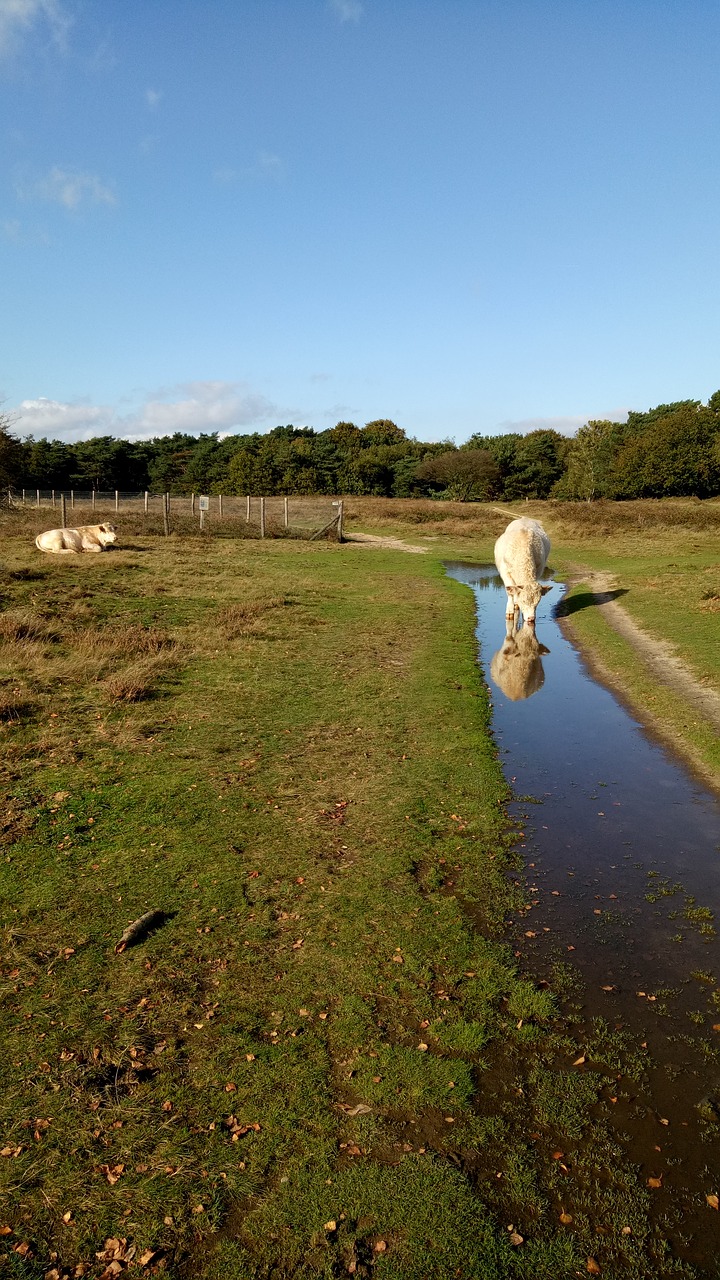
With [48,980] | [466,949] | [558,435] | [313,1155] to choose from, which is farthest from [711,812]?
[558,435]

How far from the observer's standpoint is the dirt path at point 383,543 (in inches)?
1661

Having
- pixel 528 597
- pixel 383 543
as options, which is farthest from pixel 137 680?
pixel 383 543

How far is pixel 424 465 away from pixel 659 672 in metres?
79.5

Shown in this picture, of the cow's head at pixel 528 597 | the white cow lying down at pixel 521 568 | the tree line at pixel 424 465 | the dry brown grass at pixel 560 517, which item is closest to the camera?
the cow's head at pixel 528 597

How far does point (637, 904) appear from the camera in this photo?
23.7ft

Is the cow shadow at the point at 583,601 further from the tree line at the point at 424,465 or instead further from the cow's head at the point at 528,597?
the tree line at the point at 424,465

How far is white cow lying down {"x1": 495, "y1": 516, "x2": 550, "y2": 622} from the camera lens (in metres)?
20.5

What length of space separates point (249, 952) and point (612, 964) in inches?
129

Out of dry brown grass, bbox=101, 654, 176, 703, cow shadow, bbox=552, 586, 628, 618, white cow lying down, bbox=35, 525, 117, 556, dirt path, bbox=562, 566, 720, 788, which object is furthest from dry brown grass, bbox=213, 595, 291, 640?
white cow lying down, bbox=35, 525, 117, 556

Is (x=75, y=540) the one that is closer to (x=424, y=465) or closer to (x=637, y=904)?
(x=637, y=904)

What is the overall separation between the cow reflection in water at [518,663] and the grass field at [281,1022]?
340cm

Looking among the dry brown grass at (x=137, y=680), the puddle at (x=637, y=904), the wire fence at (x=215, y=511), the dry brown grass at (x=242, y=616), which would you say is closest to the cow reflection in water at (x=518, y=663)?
the puddle at (x=637, y=904)

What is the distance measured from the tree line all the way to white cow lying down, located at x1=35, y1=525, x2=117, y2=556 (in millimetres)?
53022

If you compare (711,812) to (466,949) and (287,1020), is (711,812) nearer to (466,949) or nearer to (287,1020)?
(466,949)
